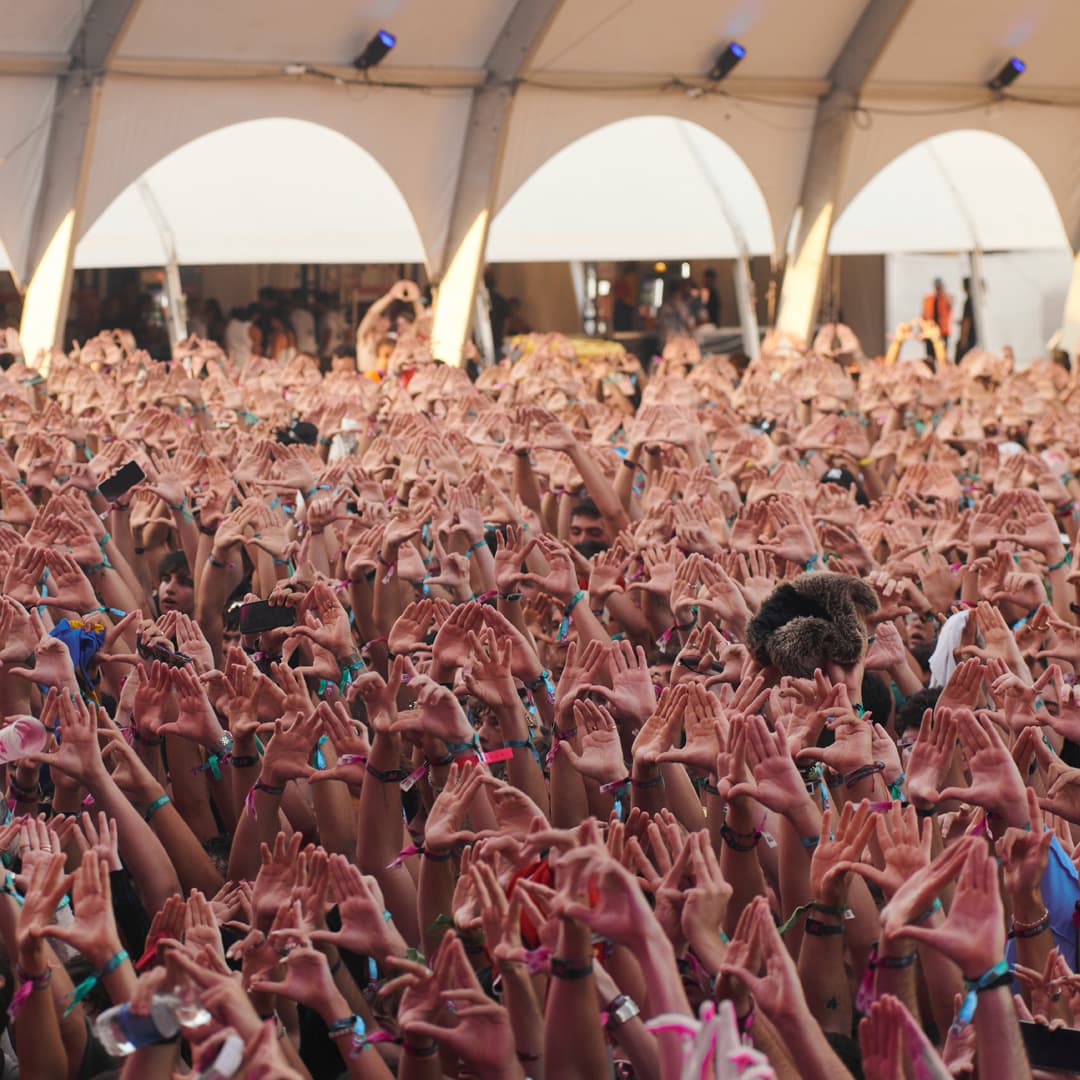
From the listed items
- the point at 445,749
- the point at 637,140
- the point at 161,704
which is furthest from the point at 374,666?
the point at 637,140

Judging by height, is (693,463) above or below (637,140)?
below

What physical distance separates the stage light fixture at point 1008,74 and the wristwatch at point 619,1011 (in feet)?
49.4

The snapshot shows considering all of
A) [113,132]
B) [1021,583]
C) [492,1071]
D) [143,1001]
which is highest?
[113,132]

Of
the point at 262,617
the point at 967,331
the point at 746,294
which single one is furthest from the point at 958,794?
the point at 967,331

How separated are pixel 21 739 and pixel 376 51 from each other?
10.6 metres

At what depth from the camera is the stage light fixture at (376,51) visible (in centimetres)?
1280

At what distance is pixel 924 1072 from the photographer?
2.14 metres

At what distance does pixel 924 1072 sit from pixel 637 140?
1419cm

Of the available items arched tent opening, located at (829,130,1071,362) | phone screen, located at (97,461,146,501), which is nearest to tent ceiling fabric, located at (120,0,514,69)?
arched tent opening, located at (829,130,1071,362)

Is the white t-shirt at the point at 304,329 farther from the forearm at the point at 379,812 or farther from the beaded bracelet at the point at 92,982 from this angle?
the beaded bracelet at the point at 92,982

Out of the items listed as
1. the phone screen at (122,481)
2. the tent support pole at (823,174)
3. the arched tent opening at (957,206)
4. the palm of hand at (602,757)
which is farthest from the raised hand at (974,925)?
the arched tent opening at (957,206)

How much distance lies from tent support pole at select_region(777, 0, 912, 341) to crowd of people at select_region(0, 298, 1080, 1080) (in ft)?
30.2

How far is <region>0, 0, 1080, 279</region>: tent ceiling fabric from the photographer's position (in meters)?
12.1

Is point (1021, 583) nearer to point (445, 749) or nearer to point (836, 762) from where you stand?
point (836, 762)
